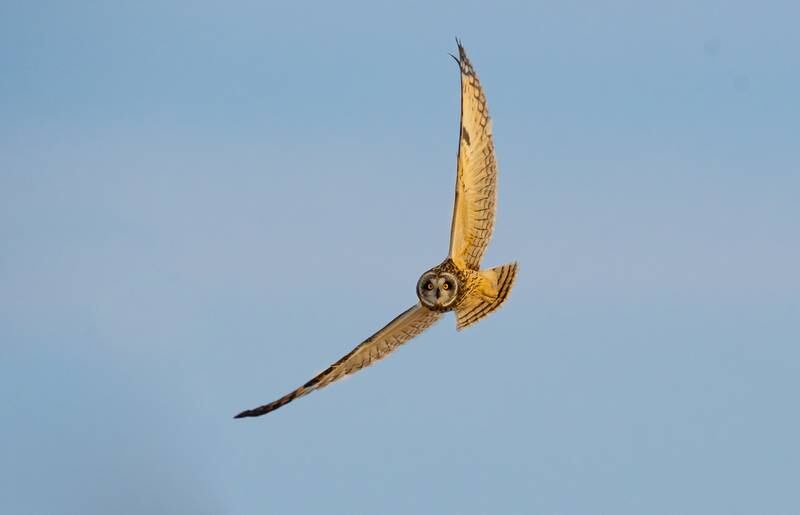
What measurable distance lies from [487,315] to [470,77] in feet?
8.97

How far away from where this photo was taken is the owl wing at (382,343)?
17703 millimetres

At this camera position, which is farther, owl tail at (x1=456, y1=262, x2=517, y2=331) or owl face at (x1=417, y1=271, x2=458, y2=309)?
owl tail at (x1=456, y1=262, x2=517, y2=331)

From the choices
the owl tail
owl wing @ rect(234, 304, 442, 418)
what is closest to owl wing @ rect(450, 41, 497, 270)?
the owl tail

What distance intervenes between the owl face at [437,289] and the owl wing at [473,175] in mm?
276

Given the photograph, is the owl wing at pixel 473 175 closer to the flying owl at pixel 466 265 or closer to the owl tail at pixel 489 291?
the flying owl at pixel 466 265

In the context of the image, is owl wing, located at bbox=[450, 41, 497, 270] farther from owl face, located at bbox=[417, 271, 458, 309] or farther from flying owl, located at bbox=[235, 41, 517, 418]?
owl face, located at bbox=[417, 271, 458, 309]

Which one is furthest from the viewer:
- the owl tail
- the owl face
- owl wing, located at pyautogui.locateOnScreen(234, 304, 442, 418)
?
the owl tail

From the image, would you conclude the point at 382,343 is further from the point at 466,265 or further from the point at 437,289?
the point at 466,265

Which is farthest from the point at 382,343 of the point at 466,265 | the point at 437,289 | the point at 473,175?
the point at 473,175

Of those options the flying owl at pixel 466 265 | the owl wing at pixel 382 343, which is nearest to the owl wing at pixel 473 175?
the flying owl at pixel 466 265

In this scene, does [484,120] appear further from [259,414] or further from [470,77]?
[259,414]

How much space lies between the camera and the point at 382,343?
18.4 metres

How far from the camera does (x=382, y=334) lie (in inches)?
719

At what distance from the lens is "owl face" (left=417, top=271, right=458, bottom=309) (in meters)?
18.2
